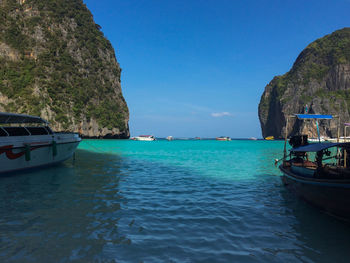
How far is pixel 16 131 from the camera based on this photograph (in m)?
14.1

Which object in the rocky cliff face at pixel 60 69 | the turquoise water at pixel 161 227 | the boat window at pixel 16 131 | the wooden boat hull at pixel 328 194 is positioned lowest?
the turquoise water at pixel 161 227

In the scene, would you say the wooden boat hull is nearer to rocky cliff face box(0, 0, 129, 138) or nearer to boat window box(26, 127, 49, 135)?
boat window box(26, 127, 49, 135)

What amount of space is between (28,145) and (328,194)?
15.7m

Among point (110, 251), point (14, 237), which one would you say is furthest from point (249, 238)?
point (14, 237)

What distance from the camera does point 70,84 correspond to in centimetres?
7394

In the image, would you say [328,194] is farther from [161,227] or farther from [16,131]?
[16,131]

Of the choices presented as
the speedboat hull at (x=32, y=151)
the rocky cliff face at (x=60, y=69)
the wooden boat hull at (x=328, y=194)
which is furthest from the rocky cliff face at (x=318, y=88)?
the speedboat hull at (x=32, y=151)

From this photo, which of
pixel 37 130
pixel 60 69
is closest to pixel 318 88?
pixel 60 69

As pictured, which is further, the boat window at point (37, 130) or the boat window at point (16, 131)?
the boat window at point (37, 130)

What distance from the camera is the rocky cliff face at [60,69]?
205 ft

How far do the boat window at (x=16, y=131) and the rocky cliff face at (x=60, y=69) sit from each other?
52.6 metres

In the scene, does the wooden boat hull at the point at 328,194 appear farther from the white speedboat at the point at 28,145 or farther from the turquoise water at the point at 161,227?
the white speedboat at the point at 28,145

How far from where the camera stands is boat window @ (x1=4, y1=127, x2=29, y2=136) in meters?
13.7

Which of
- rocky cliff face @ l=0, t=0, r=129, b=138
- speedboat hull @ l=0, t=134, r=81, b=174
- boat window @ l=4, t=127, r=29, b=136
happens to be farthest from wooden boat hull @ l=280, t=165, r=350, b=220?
rocky cliff face @ l=0, t=0, r=129, b=138
